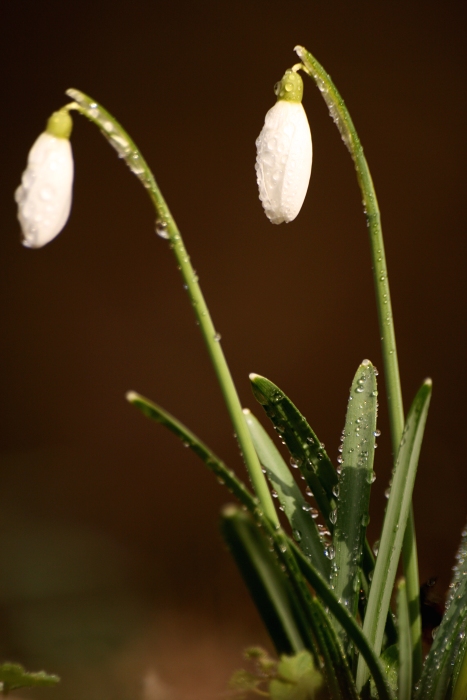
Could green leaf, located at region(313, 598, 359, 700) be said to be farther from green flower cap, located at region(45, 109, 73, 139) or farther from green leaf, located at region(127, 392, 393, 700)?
green flower cap, located at region(45, 109, 73, 139)

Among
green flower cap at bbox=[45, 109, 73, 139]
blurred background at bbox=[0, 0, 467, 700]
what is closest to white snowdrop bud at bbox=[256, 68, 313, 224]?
green flower cap at bbox=[45, 109, 73, 139]

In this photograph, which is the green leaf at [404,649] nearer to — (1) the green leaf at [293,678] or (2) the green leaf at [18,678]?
(1) the green leaf at [293,678]

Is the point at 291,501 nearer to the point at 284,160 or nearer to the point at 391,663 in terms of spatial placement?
the point at 391,663

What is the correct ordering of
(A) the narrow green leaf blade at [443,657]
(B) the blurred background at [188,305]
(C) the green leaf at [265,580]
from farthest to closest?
(B) the blurred background at [188,305] < (A) the narrow green leaf blade at [443,657] < (C) the green leaf at [265,580]

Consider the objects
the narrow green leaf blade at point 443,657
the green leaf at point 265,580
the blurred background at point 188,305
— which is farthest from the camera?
the blurred background at point 188,305

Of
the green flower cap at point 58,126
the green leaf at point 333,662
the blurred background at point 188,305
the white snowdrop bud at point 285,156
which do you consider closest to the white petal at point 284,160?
the white snowdrop bud at point 285,156

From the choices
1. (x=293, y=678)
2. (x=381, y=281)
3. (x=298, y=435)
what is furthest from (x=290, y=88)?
(x=293, y=678)

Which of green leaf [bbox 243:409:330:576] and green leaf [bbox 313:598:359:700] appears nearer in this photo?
green leaf [bbox 313:598:359:700]
